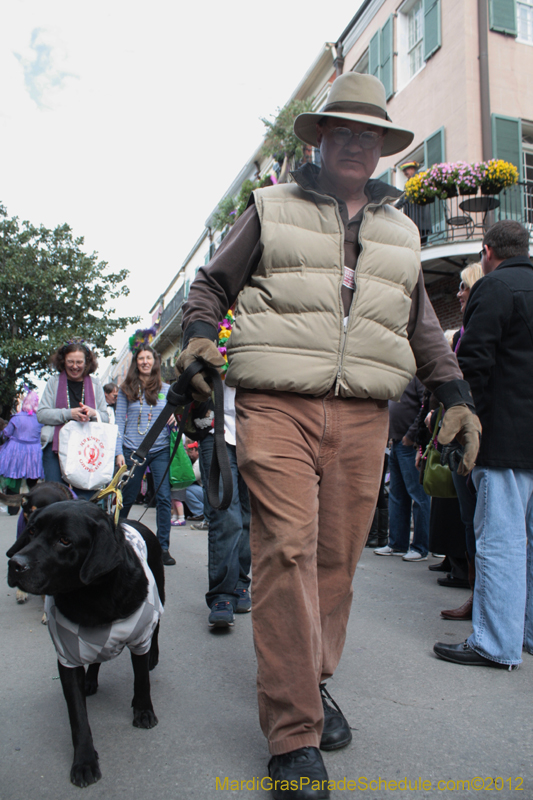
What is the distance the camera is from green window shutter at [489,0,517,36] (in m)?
13.2

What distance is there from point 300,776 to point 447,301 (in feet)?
42.3

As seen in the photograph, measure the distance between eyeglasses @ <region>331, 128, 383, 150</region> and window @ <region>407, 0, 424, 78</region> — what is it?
1460 centimetres

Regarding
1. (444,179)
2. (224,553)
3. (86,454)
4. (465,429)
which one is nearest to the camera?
(465,429)

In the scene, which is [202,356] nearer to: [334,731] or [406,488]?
[334,731]

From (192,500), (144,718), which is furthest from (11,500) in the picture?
(192,500)

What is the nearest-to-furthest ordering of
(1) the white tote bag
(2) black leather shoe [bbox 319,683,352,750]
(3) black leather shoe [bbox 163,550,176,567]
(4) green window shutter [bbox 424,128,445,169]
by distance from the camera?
1. (2) black leather shoe [bbox 319,683,352,750]
2. (1) the white tote bag
3. (3) black leather shoe [bbox 163,550,176,567]
4. (4) green window shutter [bbox 424,128,445,169]

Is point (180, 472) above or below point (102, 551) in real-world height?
below

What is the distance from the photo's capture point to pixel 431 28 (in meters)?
14.1

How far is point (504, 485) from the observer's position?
10.1ft

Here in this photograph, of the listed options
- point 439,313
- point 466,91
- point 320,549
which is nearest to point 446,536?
point 320,549

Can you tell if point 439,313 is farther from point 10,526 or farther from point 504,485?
point 504,485

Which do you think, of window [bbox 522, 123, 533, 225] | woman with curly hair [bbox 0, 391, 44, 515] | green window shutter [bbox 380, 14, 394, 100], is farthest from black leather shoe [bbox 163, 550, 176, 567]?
green window shutter [bbox 380, 14, 394, 100]

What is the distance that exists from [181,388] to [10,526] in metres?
7.28

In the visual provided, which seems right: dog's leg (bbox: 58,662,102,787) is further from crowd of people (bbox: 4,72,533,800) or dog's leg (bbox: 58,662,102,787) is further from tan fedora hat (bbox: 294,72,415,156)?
tan fedora hat (bbox: 294,72,415,156)
